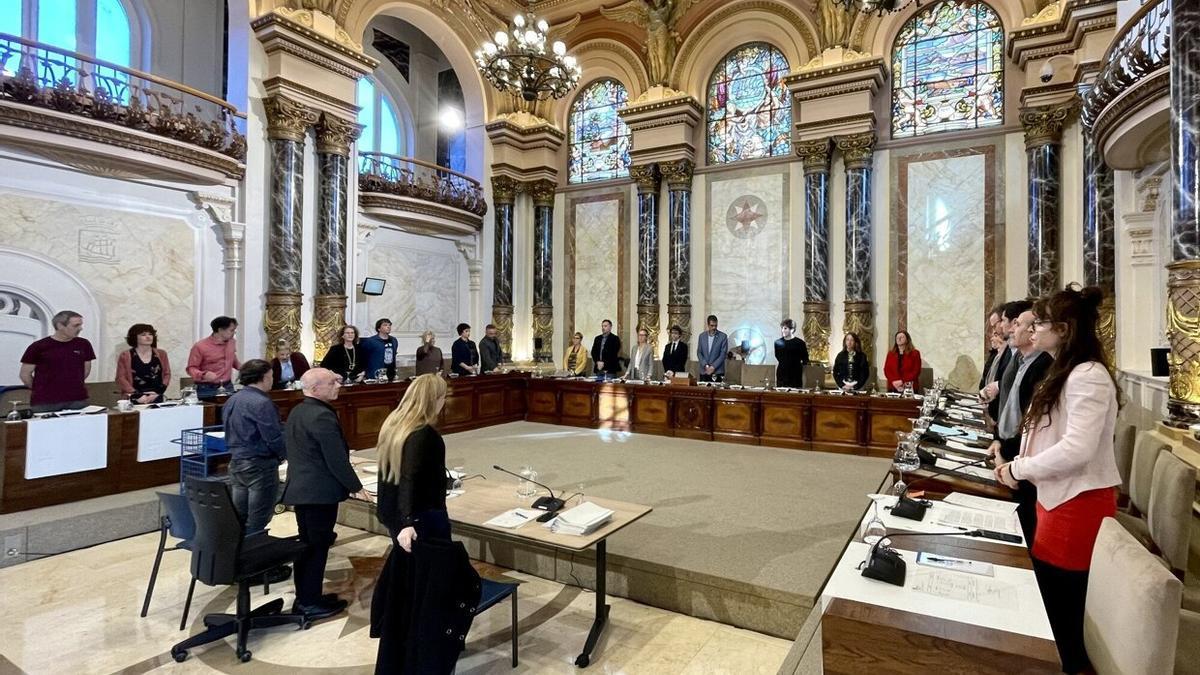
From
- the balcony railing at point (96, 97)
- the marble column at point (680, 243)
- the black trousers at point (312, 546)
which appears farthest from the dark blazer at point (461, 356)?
the black trousers at point (312, 546)

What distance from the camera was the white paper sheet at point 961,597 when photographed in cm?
170

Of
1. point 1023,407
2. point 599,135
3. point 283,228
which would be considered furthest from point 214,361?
point 599,135

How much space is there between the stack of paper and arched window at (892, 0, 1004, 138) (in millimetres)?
9156

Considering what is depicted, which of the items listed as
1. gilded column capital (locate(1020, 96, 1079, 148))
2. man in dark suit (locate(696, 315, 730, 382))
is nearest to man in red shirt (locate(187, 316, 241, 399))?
man in dark suit (locate(696, 315, 730, 382))

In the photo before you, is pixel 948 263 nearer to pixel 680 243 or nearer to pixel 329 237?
pixel 680 243

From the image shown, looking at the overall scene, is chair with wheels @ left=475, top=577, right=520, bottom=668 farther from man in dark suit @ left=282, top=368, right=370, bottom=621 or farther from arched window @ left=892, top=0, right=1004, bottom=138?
arched window @ left=892, top=0, right=1004, bottom=138

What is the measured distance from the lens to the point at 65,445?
189 inches

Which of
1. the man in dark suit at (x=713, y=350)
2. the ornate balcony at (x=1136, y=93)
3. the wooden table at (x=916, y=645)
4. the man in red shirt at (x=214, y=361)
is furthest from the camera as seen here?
the man in dark suit at (x=713, y=350)

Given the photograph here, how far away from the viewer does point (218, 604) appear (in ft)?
11.9

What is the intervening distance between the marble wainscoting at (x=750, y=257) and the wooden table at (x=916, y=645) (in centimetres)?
898

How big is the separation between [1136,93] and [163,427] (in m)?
8.69

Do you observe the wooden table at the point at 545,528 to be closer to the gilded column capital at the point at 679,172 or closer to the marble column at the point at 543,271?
the gilded column capital at the point at 679,172

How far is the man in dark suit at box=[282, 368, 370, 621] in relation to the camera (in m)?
3.26

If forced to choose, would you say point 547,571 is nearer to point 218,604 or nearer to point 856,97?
point 218,604
